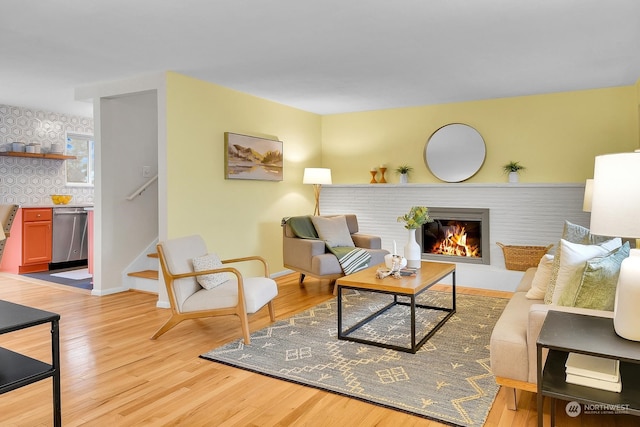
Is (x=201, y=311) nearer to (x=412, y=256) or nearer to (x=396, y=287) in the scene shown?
(x=396, y=287)

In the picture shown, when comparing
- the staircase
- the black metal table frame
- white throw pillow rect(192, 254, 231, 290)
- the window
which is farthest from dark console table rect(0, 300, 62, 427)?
the window

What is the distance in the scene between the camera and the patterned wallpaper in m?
6.18

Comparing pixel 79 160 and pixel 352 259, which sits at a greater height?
pixel 79 160

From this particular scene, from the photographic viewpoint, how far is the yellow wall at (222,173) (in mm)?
4453

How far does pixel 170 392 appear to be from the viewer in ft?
8.30

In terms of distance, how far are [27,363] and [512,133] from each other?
539 cm

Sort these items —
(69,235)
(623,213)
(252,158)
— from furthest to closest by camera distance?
(69,235) < (252,158) < (623,213)

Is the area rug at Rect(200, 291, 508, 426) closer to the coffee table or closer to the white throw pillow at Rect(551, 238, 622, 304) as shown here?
the coffee table

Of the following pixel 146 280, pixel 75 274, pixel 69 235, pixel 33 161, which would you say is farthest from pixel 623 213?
pixel 33 161

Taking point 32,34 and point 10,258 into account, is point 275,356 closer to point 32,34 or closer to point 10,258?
point 32,34

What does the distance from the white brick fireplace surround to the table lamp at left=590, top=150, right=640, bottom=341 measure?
355cm

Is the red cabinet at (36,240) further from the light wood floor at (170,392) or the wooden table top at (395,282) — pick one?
the wooden table top at (395,282)

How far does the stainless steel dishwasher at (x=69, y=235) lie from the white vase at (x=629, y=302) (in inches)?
271

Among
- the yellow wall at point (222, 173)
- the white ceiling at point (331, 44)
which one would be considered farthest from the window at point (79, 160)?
the yellow wall at point (222, 173)
